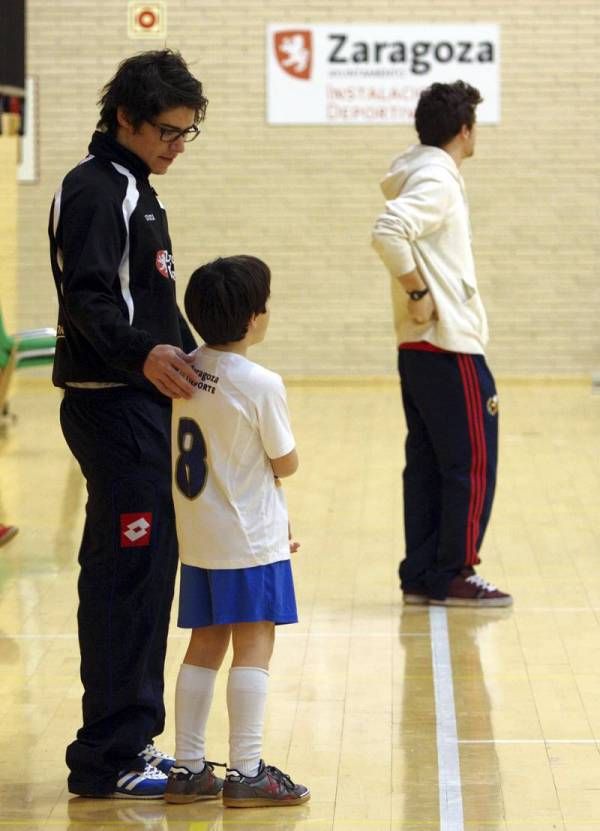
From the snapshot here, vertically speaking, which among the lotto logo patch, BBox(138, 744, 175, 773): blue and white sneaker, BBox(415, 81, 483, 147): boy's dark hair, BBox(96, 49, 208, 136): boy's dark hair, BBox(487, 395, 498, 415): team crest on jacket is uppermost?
BBox(415, 81, 483, 147): boy's dark hair

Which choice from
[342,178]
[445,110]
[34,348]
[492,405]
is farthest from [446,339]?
[342,178]

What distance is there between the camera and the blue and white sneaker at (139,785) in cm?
322

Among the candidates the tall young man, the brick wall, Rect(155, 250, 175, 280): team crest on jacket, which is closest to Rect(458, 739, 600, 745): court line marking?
the tall young man

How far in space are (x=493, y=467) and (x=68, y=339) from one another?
2304 mm

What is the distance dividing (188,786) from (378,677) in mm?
1150

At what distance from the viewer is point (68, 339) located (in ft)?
10.4

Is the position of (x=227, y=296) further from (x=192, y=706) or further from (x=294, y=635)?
(x=294, y=635)

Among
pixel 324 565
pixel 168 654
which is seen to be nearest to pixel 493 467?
pixel 324 565

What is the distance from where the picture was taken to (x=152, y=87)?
3.11 metres

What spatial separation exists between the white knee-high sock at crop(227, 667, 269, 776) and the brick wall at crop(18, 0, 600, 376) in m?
9.31

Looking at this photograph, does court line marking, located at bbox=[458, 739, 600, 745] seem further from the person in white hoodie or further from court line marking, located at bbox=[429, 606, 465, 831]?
the person in white hoodie

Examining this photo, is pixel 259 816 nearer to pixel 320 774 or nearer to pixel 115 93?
pixel 320 774

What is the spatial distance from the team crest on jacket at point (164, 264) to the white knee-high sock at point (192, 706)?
86 centimetres

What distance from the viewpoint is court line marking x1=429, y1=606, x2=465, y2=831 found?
3.12m
